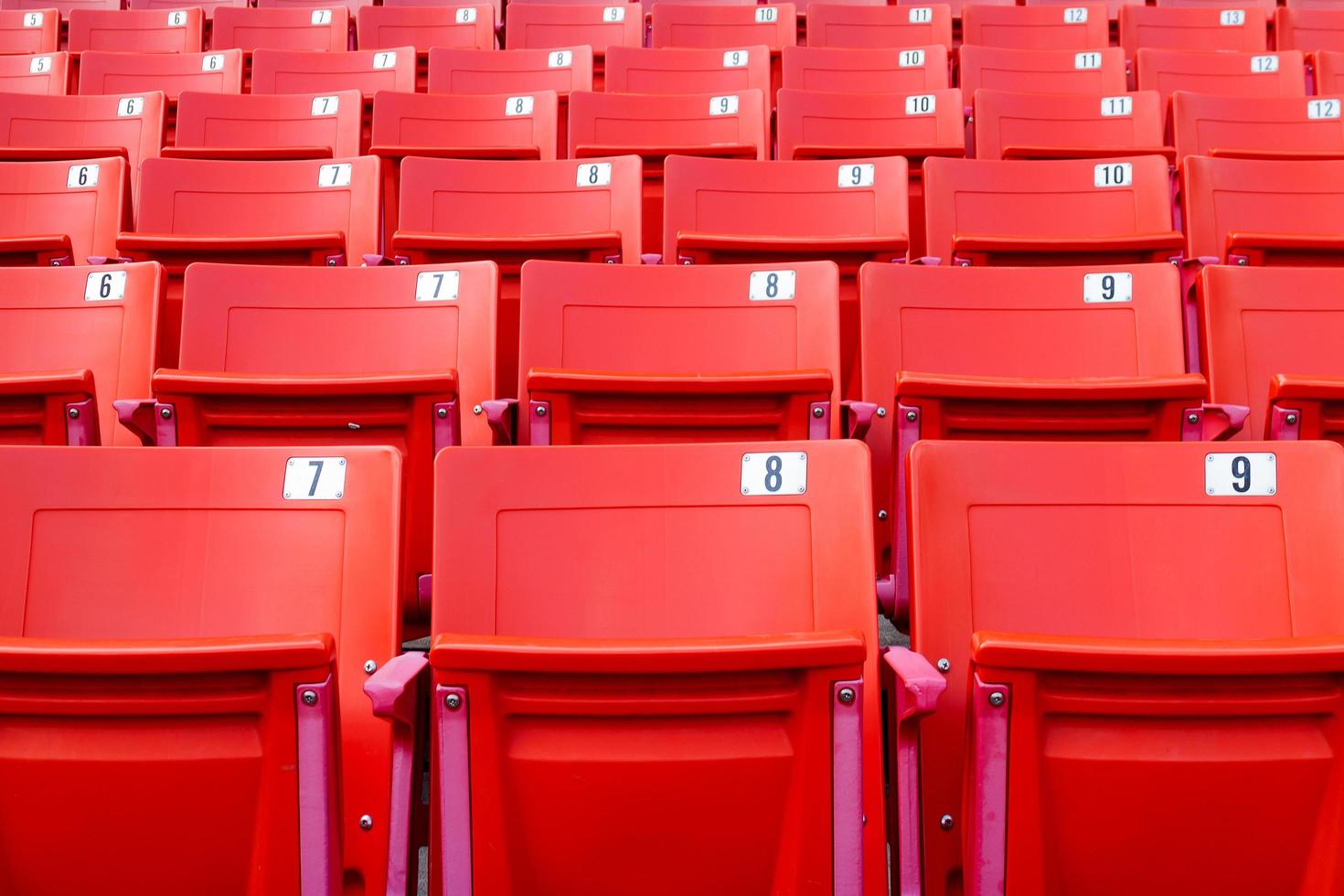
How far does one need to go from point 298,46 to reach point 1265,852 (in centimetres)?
171

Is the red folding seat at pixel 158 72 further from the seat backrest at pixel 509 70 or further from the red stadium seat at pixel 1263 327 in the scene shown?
the red stadium seat at pixel 1263 327

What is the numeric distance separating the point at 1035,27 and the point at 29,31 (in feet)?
5.19

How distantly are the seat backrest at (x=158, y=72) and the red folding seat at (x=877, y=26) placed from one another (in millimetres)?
843

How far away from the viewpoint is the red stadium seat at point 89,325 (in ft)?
2.40

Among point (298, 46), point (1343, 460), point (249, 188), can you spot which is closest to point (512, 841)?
point (1343, 460)

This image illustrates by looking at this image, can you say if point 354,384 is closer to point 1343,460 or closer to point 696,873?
point 696,873

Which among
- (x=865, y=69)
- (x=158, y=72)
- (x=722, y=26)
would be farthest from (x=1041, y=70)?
(x=158, y=72)

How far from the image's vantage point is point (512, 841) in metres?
0.39

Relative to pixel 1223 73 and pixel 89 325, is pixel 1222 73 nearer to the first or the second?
pixel 1223 73

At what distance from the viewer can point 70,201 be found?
39.0 inches

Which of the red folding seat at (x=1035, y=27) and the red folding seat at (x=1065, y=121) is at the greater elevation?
the red folding seat at (x=1035, y=27)

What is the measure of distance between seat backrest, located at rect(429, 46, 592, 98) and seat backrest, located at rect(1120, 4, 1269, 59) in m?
0.87

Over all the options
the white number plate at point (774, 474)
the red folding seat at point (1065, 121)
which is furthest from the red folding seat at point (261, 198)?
the red folding seat at point (1065, 121)

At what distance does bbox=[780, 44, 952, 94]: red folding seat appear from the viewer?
56.0 inches
